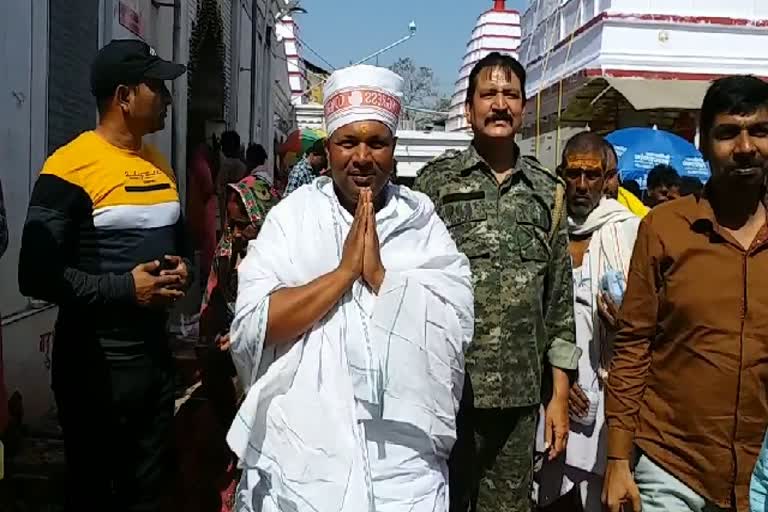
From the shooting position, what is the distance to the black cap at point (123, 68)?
9.87 ft

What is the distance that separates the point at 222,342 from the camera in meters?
3.82

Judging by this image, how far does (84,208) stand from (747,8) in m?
13.9

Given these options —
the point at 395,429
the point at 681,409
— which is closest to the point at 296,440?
the point at 395,429

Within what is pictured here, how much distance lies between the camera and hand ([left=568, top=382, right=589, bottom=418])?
3530mm

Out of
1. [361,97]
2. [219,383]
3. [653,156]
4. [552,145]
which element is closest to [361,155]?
[361,97]

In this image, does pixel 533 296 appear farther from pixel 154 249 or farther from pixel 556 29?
pixel 556 29

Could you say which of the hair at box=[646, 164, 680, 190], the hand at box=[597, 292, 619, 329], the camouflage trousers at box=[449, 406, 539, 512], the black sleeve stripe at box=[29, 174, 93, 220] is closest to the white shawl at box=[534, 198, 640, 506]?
the hand at box=[597, 292, 619, 329]

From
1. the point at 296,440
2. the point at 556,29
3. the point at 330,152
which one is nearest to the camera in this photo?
the point at 296,440

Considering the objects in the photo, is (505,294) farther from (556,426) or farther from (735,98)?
(735,98)

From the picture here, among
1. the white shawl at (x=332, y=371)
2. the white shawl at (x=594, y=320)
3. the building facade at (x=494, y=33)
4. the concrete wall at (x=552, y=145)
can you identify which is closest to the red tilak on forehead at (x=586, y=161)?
the white shawl at (x=594, y=320)

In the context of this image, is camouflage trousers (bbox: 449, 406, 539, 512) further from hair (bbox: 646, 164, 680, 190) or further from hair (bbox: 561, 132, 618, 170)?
hair (bbox: 646, 164, 680, 190)

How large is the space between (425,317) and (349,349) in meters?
0.21

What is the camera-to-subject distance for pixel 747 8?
47.3 ft

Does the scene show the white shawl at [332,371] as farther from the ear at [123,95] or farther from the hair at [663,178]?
the hair at [663,178]
